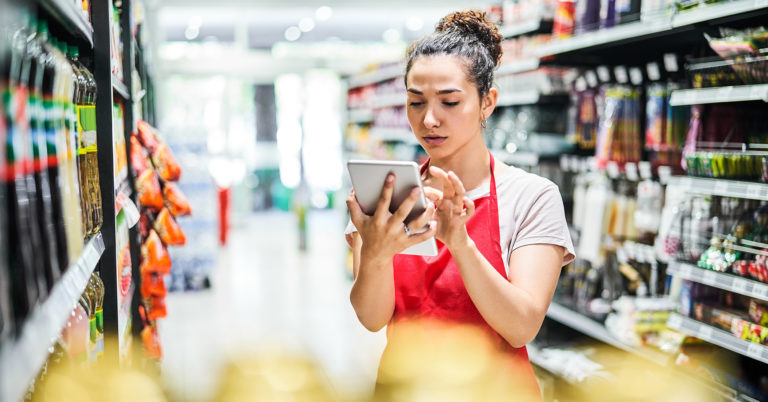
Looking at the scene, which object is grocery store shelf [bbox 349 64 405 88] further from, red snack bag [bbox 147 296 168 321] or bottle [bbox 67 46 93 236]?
bottle [bbox 67 46 93 236]

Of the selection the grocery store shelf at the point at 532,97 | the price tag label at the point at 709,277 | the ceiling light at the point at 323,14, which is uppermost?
the ceiling light at the point at 323,14

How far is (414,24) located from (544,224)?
10426 mm

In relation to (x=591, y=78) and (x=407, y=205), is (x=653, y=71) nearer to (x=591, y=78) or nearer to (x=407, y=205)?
(x=591, y=78)

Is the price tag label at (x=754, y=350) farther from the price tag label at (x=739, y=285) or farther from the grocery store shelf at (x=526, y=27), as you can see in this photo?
the grocery store shelf at (x=526, y=27)

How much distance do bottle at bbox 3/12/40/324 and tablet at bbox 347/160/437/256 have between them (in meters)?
0.55

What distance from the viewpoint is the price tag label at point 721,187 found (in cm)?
239

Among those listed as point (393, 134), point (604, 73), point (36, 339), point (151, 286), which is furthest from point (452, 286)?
point (393, 134)

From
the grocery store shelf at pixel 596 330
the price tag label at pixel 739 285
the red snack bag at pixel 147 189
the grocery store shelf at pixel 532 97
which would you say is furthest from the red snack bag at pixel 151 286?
the grocery store shelf at pixel 532 97

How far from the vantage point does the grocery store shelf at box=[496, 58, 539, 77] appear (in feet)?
12.6

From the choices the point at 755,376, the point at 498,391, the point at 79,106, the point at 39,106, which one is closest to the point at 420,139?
the point at 498,391

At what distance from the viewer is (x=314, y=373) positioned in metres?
1.18

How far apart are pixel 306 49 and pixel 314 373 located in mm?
10924

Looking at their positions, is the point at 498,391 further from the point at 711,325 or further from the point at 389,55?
the point at 389,55

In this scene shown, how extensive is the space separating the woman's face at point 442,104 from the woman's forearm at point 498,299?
0.29 meters
